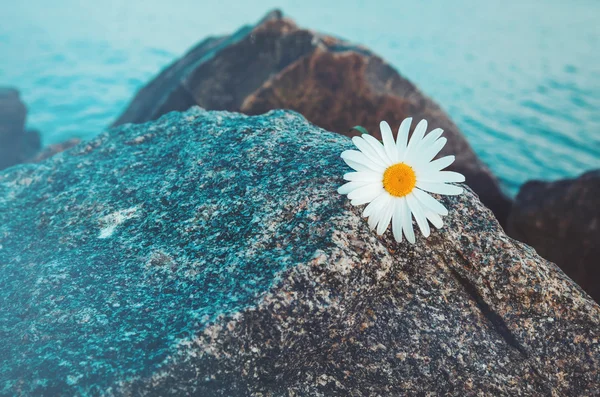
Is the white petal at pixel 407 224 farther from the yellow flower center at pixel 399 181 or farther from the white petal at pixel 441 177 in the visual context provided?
the white petal at pixel 441 177

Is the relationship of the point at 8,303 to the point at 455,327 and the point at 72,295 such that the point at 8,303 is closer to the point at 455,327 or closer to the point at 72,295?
the point at 72,295

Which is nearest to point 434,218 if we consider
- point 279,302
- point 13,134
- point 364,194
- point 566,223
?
point 364,194

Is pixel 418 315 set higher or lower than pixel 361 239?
lower

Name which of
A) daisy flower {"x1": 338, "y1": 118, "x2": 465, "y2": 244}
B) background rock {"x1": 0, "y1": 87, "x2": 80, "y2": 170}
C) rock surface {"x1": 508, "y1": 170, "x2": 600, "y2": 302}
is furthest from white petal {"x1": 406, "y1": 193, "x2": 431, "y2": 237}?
background rock {"x1": 0, "y1": 87, "x2": 80, "y2": 170}

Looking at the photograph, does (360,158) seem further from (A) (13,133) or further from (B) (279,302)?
(A) (13,133)

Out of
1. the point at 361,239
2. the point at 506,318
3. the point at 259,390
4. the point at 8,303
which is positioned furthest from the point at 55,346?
the point at 506,318

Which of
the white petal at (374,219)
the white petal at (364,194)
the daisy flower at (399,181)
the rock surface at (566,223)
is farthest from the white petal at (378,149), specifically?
the rock surface at (566,223)

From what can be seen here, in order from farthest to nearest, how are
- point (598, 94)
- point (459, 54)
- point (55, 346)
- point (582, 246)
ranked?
point (459, 54), point (598, 94), point (582, 246), point (55, 346)
